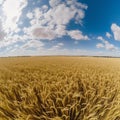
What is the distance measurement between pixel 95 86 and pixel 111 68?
18 cm

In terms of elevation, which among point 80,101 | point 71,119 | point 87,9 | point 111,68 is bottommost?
point 71,119

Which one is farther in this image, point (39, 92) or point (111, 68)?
point (111, 68)

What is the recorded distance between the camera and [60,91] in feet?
4.90

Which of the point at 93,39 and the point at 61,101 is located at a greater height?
the point at 93,39

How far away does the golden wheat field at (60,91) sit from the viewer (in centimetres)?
149

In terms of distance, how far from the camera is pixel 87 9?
1.52m

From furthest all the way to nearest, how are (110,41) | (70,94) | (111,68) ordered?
(111,68) → (110,41) → (70,94)

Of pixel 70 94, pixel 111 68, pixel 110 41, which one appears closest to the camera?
pixel 70 94

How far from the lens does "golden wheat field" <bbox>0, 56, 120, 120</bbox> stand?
1.49 m

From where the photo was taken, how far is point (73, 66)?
5.26ft

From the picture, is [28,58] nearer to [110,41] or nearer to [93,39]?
[93,39]

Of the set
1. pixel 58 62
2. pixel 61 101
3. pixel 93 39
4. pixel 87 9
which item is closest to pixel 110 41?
pixel 93 39

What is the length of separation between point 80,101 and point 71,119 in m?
0.14

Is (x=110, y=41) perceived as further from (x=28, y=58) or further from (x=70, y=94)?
(x=28, y=58)
